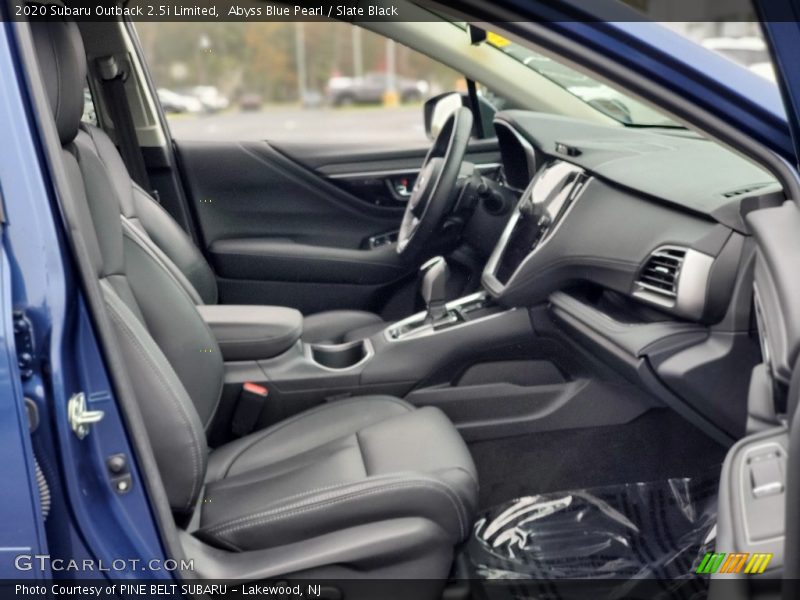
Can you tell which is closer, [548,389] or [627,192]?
[627,192]

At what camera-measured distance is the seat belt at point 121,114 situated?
306cm

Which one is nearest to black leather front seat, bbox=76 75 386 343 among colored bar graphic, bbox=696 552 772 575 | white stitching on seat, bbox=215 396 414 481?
white stitching on seat, bbox=215 396 414 481

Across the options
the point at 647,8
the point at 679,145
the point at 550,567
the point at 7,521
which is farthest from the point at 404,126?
the point at 7,521

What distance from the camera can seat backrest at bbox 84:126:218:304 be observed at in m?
2.18

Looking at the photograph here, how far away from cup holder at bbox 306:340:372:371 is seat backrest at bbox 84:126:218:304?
0.32 metres

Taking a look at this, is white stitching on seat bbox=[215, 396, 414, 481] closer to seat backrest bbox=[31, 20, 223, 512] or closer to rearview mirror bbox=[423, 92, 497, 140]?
seat backrest bbox=[31, 20, 223, 512]

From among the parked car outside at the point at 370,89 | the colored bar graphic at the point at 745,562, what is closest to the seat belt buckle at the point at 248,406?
the parked car outside at the point at 370,89

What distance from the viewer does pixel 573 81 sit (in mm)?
2621

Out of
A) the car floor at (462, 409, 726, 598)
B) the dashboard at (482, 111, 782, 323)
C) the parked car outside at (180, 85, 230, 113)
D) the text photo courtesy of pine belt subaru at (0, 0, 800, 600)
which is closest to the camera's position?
the text photo courtesy of pine belt subaru at (0, 0, 800, 600)

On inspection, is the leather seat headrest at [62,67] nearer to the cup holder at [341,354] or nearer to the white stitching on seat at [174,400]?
the white stitching on seat at [174,400]

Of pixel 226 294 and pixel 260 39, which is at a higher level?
pixel 260 39

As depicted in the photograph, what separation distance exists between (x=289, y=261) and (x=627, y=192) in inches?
60.1

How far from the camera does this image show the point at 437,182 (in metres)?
2.48

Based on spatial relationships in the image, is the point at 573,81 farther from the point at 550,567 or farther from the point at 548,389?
the point at 550,567
